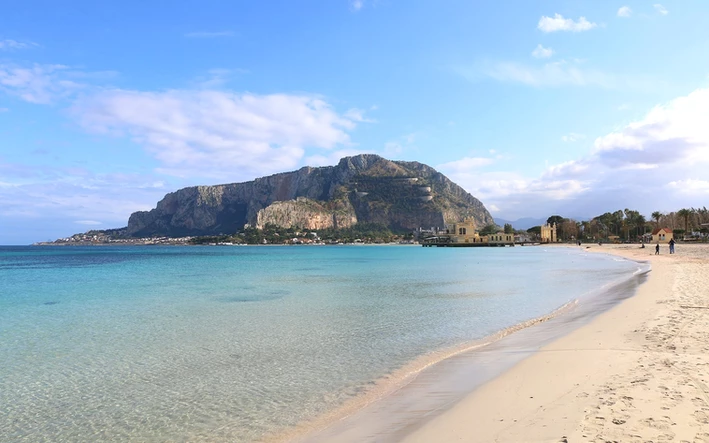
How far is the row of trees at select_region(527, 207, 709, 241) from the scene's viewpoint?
114m

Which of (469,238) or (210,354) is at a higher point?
(469,238)

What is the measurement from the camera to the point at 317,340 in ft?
39.8

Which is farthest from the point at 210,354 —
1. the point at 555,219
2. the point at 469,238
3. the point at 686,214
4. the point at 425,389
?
the point at 555,219

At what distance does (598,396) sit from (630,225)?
472ft

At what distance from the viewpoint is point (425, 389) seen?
746 cm

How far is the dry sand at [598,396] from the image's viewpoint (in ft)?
15.6

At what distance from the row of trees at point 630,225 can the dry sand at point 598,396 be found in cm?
11140

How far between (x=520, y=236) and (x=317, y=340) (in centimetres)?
17114

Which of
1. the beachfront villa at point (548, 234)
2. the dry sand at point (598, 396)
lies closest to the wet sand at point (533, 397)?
the dry sand at point (598, 396)

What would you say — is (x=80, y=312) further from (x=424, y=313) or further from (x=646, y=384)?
(x=646, y=384)

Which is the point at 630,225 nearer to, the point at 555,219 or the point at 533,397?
the point at 555,219

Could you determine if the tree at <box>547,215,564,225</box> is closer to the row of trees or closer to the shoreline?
the row of trees

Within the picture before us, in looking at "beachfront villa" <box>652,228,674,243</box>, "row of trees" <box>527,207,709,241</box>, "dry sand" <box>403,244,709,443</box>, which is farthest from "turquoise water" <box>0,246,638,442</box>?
"row of trees" <box>527,207,709,241</box>

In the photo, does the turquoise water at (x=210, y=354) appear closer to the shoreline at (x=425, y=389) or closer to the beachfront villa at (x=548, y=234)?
the shoreline at (x=425, y=389)
